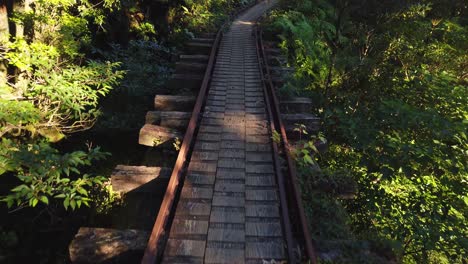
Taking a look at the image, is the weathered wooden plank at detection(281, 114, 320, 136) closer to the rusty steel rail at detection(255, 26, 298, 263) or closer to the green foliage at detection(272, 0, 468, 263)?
the rusty steel rail at detection(255, 26, 298, 263)

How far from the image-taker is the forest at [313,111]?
450 cm

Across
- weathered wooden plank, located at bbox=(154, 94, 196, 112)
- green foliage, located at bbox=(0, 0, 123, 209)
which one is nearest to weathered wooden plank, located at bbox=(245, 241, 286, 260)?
green foliage, located at bbox=(0, 0, 123, 209)

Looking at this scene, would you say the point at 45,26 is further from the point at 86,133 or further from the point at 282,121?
the point at 282,121

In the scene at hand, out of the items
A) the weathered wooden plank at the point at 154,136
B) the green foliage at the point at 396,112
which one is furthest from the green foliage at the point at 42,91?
the green foliage at the point at 396,112

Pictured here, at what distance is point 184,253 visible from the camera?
11.0 ft

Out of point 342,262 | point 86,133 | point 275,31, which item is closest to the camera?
point 342,262

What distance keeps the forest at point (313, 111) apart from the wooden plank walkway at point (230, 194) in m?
0.62

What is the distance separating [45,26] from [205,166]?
4.70m

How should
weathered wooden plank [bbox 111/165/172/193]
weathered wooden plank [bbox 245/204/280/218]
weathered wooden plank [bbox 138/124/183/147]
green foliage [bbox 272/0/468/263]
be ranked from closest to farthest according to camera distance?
weathered wooden plank [bbox 245/204/280/218]
weathered wooden plank [bbox 111/165/172/193]
green foliage [bbox 272/0/468/263]
weathered wooden plank [bbox 138/124/183/147]

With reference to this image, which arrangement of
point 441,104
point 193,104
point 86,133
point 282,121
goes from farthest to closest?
point 86,133, point 441,104, point 193,104, point 282,121

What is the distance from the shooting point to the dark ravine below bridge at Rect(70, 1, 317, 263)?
11.1ft

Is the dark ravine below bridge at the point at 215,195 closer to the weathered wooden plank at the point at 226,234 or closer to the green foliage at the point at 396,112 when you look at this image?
the weathered wooden plank at the point at 226,234

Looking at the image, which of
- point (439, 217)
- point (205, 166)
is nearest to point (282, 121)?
point (205, 166)

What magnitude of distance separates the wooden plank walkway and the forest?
620 mm
